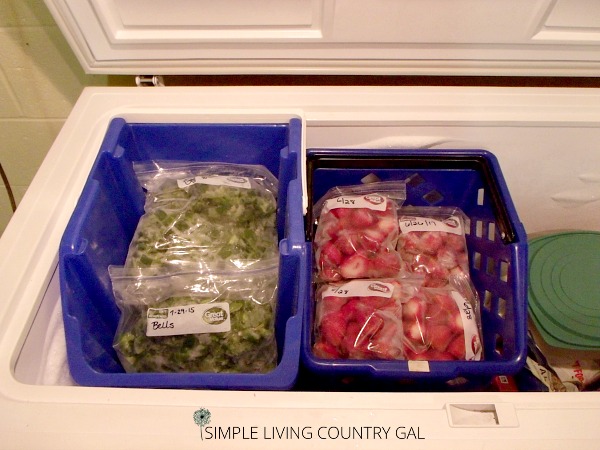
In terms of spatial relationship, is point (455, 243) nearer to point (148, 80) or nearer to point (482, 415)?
point (482, 415)

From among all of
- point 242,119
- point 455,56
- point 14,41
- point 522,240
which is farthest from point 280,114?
point 14,41

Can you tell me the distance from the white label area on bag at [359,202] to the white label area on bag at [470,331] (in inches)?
8.2

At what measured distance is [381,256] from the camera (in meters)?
0.79

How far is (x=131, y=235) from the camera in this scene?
82cm

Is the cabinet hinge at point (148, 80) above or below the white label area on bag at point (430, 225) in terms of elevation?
above

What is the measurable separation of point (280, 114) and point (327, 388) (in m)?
0.46

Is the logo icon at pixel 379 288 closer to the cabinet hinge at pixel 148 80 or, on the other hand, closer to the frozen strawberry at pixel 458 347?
the frozen strawberry at pixel 458 347

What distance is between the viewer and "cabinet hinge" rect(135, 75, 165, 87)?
0.86 metres

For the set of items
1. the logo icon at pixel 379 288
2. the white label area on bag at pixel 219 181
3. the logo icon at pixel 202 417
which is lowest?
the logo icon at pixel 379 288

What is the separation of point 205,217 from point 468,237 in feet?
1.66

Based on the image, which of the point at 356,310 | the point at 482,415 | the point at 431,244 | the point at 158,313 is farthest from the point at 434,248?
the point at 158,313

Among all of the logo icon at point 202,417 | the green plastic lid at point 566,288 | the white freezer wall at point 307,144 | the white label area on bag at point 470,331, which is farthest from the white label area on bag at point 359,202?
the logo icon at point 202,417

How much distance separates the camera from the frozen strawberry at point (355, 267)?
78 cm

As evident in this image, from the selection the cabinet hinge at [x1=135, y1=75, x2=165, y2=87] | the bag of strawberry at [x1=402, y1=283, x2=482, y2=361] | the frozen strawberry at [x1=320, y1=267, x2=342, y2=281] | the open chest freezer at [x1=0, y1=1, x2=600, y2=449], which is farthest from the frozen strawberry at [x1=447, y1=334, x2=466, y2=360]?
the cabinet hinge at [x1=135, y1=75, x2=165, y2=87]
